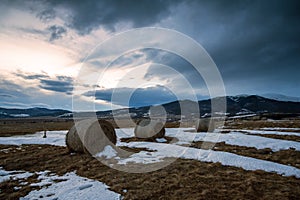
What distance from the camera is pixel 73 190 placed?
6.84 m

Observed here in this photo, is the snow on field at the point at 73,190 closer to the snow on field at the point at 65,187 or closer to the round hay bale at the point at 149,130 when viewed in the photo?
the snow on field at the point at 65,187

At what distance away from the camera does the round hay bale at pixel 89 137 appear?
12550 mm

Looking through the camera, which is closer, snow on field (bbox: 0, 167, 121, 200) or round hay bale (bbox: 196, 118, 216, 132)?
snow on field (bbox: 0, 167, 121, 200)

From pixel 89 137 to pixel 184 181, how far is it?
23.9ft

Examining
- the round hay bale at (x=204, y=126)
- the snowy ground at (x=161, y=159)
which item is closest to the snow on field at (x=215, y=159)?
the snowy ground at (x=161, y=159)

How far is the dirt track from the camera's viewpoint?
20.9 ft

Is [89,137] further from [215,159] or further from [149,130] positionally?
[149,130]

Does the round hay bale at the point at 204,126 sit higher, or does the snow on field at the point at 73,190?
the round hay bale at the point at 204,126

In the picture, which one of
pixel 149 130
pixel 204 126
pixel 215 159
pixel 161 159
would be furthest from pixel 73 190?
pixel 204 126

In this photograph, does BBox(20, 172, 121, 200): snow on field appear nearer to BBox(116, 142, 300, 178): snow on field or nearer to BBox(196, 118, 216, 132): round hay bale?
BBox(116, 142, 300, 178): snow on field

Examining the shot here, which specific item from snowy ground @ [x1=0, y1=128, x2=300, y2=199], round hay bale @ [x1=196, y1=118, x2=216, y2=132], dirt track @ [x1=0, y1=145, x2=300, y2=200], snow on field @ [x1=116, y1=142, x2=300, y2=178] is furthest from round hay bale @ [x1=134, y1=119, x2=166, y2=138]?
dirt track @ [x1=0, y1=145, x2=300, y2=200]

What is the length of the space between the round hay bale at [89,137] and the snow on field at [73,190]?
4.32m

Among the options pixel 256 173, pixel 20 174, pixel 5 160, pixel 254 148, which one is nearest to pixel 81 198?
pixel 20 174

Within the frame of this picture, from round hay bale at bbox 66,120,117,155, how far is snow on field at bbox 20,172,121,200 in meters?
4.32
